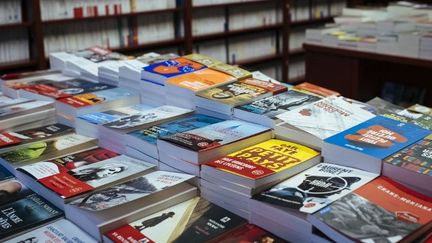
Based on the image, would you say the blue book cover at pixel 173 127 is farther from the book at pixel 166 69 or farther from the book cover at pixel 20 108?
the book cover at pixel 20 108

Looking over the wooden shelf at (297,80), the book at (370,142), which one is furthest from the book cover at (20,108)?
the wooden shelf at (297,80)

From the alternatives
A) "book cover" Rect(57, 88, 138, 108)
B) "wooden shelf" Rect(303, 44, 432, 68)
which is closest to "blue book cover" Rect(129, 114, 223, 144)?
"book cover" Rect(57, 88, 138, 108)

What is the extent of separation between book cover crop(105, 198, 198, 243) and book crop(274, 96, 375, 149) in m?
0.31

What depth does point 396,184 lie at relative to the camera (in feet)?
3.21

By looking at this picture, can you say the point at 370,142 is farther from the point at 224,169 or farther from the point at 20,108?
the point at 20,108

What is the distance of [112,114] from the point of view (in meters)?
1.44

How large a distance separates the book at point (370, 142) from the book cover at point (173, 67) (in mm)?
593

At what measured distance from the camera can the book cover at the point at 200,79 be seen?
1394mm

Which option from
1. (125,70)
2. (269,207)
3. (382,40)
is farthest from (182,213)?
(382,40)

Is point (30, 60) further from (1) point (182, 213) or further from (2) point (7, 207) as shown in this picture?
(1) point (182, 213)

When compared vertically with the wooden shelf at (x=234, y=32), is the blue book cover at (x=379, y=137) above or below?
below

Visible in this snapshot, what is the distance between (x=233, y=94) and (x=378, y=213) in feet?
1.94

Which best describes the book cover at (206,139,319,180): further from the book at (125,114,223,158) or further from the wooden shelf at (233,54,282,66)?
the wooden shelf at (233,54,282,66)

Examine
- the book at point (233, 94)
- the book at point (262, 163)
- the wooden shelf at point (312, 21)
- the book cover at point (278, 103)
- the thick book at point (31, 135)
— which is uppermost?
the wooden shelf at point (312, 21)
